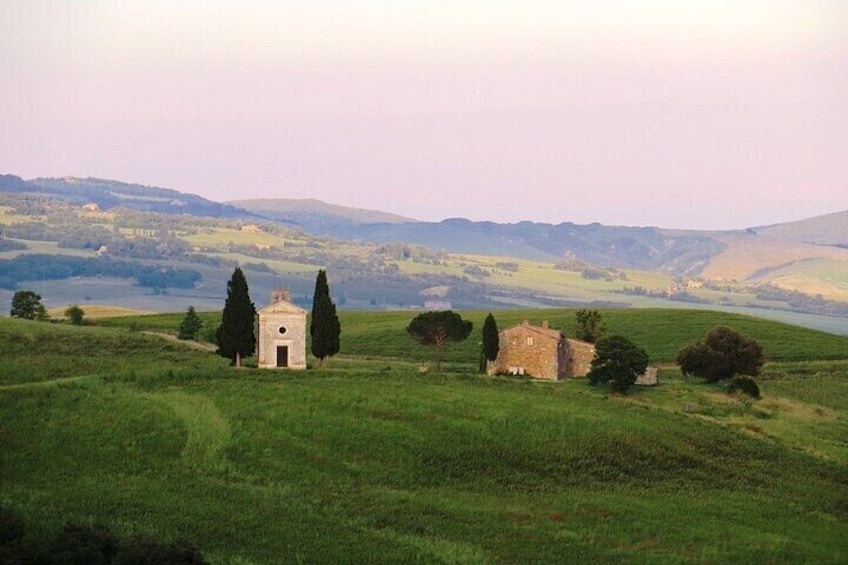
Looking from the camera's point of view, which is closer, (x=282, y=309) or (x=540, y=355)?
(x=282, y=309)

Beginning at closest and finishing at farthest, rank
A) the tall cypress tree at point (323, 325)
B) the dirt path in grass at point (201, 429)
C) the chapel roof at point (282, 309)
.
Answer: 1. the dirt path in grass at point (201, 429)
2. the chapel roof at point (282, 309)
3. the tall cypress tree at point (323, 325)

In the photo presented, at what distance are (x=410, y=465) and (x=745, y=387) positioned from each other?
1389 inches

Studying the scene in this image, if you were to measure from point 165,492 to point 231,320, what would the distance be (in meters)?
30.3

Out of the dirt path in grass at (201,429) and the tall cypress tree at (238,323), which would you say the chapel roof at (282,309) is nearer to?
the tall cypress tree at (238,323)

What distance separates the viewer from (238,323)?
241ft

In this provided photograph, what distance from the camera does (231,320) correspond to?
73.5m

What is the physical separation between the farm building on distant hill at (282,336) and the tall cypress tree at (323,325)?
1895 millimetres

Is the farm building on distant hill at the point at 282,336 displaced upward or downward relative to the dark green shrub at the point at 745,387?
upward

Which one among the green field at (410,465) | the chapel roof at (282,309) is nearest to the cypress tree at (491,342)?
the green field at (410,465)

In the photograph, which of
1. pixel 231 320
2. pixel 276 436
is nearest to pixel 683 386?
pixel 231 320

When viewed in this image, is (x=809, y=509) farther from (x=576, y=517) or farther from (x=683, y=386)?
(x=683, y=386)

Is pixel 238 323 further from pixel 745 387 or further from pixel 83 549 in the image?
pixel 83 549

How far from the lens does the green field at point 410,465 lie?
134ft

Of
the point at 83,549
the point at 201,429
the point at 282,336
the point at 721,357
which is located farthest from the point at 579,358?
the point at 83,549
